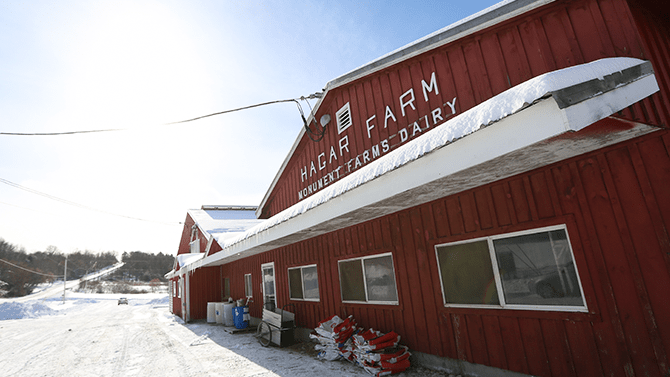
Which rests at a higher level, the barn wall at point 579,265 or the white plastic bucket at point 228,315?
the barn wall at point 579,265

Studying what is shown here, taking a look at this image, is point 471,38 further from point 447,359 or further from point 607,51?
point 447,359

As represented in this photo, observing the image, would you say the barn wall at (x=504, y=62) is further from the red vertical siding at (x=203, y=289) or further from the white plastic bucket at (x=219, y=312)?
the red vertical siding at (x=203, y=289)

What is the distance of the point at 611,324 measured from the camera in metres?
3.84

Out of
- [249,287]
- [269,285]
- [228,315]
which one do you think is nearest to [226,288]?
[228,315]

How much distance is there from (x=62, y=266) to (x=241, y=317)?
11267 cm

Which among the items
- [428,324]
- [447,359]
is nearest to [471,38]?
[428,324]

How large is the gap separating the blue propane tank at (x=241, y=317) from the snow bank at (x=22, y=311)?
2677 centimetres

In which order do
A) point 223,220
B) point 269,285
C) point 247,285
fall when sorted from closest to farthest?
point 269,285 < point 247,285 < point 223,220

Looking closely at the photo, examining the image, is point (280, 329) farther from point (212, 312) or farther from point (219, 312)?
point (212, 312)

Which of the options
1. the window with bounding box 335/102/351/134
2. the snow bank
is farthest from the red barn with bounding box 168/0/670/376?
the snow bank

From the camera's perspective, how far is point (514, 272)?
4.77 meters

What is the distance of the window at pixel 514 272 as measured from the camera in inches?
168

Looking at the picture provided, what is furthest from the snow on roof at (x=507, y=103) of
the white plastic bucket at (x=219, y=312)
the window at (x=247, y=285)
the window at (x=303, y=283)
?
the white plastic bucket at (x=219, y=312)

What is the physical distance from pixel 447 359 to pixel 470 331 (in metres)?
0.74
